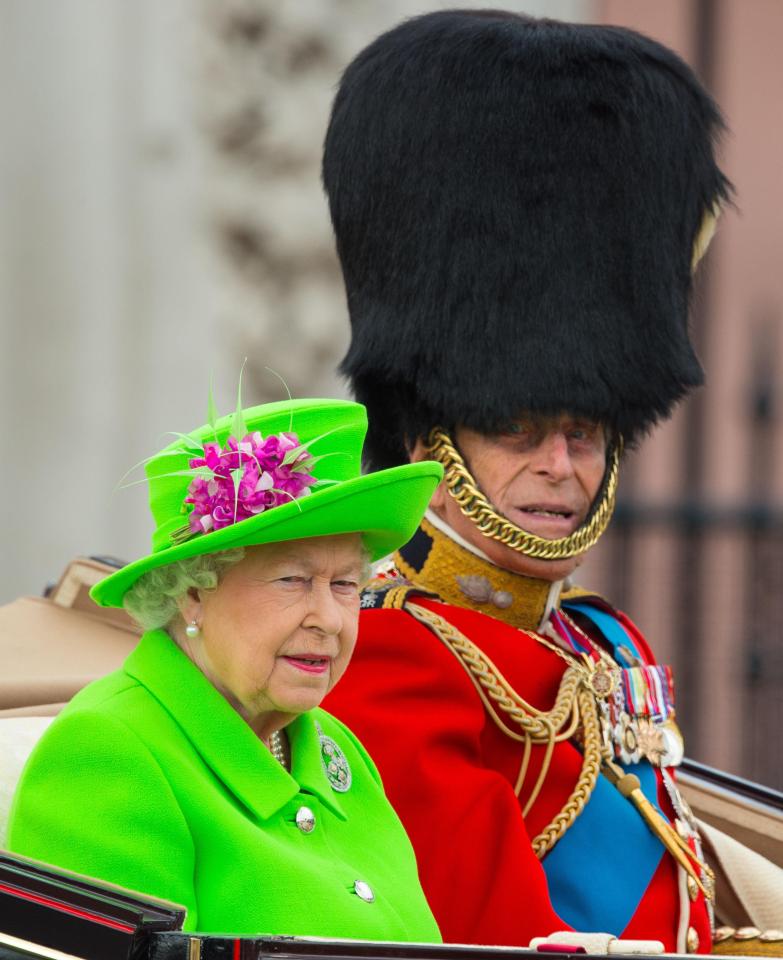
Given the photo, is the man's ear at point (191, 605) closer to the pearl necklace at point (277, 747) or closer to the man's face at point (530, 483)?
the pearl necklace at point (277, 747)

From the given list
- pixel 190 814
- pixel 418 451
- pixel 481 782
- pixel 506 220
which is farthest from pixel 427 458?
pixel 190 814

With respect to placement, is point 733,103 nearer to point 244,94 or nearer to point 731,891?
point 244,94

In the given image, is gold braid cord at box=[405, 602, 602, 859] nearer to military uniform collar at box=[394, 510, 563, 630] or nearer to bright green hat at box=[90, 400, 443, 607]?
military uniform collar at box=[394, 510, 563, 630]

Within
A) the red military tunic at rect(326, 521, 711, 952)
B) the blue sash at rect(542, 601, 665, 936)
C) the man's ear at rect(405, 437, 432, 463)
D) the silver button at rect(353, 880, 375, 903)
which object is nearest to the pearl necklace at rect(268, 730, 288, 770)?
the silver button at rect(353, 880, 375, 903)

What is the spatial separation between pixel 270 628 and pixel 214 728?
132mm

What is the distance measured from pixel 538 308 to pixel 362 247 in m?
0.32

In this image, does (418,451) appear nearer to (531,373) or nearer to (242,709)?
(531,373)

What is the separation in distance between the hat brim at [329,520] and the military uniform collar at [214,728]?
0.10 metres

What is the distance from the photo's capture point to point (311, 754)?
2471mm

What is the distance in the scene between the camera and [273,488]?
7.66ft

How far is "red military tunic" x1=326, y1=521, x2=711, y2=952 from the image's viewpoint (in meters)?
2.81

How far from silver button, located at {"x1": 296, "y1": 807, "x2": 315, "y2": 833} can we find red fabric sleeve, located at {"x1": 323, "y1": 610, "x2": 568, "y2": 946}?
0.49 metres

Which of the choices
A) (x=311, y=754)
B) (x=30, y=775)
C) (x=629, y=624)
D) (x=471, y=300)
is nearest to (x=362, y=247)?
(x=471, y=300)

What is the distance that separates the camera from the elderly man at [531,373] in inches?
119
